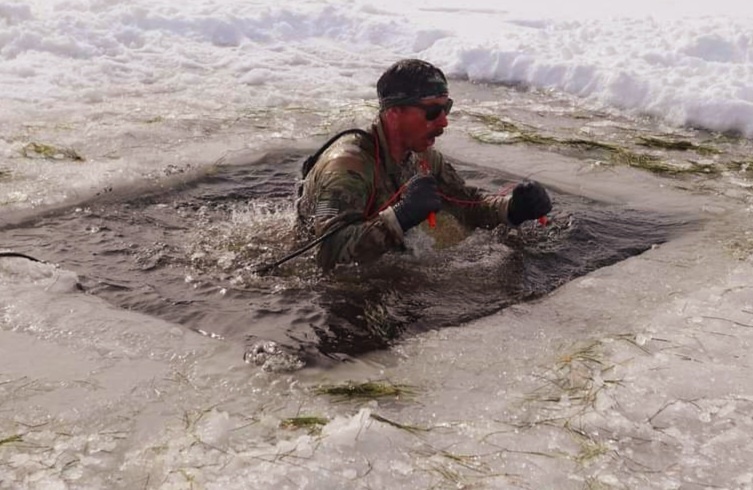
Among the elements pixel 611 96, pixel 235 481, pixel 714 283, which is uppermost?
pixel 611 96

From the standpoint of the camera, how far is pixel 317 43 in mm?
11898

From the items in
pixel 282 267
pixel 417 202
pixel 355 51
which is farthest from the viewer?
pixel 355 51

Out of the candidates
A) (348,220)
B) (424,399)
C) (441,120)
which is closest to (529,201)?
(441,120)

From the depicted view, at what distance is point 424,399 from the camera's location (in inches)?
141

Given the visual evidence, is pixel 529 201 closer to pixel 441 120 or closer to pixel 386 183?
pixel 441 120

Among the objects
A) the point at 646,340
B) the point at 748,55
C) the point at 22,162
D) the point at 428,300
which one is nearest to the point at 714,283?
the point at 646,340

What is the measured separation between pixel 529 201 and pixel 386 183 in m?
0.89

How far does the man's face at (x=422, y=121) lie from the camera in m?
4.91

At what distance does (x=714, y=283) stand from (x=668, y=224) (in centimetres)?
117

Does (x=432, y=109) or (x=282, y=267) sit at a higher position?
(x=432, y=109)

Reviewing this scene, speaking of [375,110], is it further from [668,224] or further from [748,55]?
[748,55]

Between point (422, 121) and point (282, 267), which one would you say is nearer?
point (422, 121)

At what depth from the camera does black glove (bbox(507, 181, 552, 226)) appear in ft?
17.0

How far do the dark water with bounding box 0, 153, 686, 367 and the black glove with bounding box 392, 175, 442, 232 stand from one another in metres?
0.48
